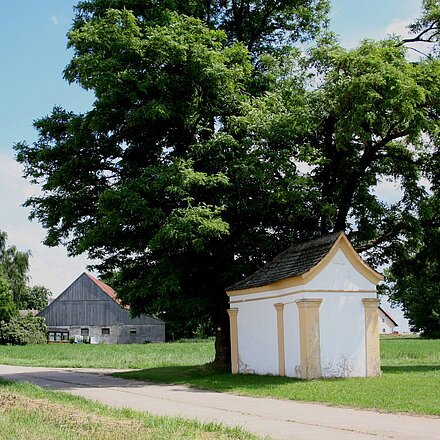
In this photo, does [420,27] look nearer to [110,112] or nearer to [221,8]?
[221,8]

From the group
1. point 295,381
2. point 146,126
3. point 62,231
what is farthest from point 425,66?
point 62,231

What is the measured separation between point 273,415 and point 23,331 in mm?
71137

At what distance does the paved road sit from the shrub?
205 feet

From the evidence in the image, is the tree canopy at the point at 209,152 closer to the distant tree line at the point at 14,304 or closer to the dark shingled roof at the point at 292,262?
the dark shingled roof at the point at 292,262

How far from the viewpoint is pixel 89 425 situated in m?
11.0

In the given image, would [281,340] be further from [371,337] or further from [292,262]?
[371,337]

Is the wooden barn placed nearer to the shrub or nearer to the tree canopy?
the shrub

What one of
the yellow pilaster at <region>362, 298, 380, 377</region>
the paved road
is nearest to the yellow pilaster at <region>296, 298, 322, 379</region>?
the yellow pilaster at <region>362, 298, 380, 377</region>

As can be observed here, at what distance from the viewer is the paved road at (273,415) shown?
11234 millimetres

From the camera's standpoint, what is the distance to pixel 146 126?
81.1 ft

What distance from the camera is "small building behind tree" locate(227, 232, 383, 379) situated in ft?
68.7

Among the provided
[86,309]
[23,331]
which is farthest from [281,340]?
[86,309]

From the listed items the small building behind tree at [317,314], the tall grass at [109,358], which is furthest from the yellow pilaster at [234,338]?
the tall grass at [109,358]

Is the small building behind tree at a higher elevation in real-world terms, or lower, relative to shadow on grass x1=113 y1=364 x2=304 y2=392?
higher
